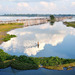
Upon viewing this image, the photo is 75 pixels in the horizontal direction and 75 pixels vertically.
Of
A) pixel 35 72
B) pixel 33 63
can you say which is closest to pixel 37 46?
pixel 33 63

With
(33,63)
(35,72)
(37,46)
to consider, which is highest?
(33,63)

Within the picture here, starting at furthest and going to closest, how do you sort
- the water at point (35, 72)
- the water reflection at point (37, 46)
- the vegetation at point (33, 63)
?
the water reflection at point (37, 46) → the vegetation at point (33, 63) → the water at point (35, 72)

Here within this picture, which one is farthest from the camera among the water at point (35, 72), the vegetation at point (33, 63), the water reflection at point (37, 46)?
the water reflection at point (37, 46)

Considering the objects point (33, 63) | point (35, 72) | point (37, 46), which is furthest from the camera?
point (37, 46)

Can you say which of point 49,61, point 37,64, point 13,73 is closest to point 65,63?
point 49,61

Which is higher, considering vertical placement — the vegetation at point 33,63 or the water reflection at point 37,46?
the vegetation at point 33,63

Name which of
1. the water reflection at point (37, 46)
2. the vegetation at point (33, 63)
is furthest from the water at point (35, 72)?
the water reflection at point (37, 46)

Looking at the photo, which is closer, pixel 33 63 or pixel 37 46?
pixel 33 63

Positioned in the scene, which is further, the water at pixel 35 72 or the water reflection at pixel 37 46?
the water reflection at pixel 37 46

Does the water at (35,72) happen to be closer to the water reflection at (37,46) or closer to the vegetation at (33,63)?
the vegetation at (33,63)

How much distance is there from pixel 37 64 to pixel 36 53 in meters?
8.22

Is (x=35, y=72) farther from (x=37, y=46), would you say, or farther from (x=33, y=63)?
(x=37, y=46)

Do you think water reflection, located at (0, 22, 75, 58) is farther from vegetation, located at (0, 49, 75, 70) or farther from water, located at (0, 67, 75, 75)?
water, located at (0, 67, 75, 75)

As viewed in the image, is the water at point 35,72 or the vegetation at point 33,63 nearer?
the water at point 35,72
